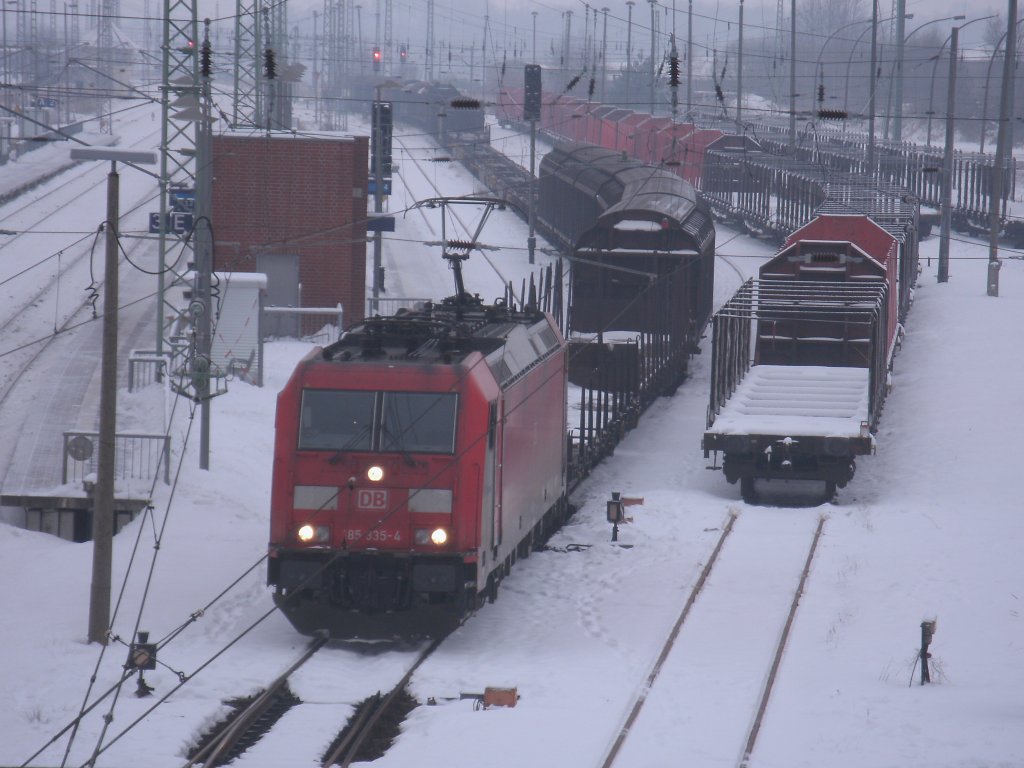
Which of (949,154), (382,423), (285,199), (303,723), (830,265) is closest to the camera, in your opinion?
(303,723)

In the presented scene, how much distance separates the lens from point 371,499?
12.4 metres

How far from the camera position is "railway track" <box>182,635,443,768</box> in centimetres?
995

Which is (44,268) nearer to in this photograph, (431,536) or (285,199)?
(285,199)

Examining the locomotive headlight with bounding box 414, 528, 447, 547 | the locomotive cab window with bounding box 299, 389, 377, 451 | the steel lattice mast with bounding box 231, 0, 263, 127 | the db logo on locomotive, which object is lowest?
the locomotive headlight with bounding box 414, 528, 447, 547

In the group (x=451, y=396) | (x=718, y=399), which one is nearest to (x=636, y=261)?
(x=718, y=399)

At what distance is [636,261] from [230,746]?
18982 mm

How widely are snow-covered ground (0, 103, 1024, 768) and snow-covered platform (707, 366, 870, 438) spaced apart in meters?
1.10

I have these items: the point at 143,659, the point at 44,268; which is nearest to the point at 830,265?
the point at 143,659

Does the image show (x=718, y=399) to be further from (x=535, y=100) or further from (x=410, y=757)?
(x=535, y=100)

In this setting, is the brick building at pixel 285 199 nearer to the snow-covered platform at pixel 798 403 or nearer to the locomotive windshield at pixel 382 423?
the snow-covered platform at pixel 798 403

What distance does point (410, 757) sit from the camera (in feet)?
32.7

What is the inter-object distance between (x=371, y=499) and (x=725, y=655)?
3.51 metres

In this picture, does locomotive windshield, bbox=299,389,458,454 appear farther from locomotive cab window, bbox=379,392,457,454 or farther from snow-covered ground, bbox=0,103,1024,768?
snow-covered ground, bbox=0,103,1024,768

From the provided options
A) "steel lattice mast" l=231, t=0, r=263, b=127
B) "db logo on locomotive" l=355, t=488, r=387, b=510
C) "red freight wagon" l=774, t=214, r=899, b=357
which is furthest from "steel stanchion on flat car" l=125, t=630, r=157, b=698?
"steel lattice mast" l=231, t=0, r=263, b=127
